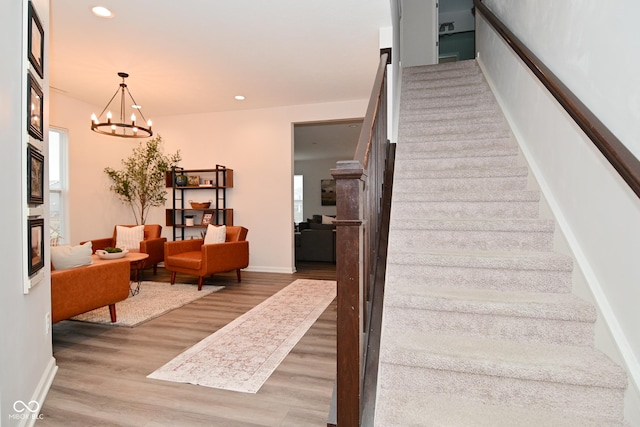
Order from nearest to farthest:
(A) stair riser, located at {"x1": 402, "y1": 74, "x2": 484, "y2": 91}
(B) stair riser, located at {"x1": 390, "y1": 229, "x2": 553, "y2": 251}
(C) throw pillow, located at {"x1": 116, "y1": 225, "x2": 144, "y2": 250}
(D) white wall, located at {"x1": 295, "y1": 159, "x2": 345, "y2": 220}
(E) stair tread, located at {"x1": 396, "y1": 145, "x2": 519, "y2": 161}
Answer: (B) stair riser, located at {"x1": 390, "y1": 229, "x2": 553, "y2": 251}, (E) stair tread, located at {"x1": 396, "y1": 145, "x2": 519, "y2": 161}, (A) stair riser, located at {"x1": 402, "y1": 74, "x2": 484, "y2": 91}, (C) throw pillow, located at {"x1": 116, "y1": 225, "x2": 144, "y2": 250}, (D) white wall, located at {"x1": 295, "y1": 159, "x2": 345, "y2": 220}

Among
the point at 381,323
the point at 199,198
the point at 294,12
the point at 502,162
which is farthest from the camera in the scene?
the point at 199,198

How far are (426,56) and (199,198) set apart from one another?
492 cm

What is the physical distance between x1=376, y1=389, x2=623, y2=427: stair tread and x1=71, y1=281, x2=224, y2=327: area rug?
2.82 meters

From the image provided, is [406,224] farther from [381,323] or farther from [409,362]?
[409,362]

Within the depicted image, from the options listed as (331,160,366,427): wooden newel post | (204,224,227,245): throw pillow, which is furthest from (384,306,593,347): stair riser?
(204,224,227,245): throw pillow

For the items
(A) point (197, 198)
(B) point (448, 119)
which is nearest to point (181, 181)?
(A) point (197, 198)

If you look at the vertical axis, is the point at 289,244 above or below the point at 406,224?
below

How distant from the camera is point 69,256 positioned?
9.58ft

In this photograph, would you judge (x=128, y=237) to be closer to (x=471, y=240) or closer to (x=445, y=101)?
(x=445, y=101)

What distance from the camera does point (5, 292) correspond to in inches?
61.4

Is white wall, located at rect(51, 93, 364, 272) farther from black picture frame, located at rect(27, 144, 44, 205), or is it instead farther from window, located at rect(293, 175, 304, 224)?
window, located at rect(293, 175, 304, 224)

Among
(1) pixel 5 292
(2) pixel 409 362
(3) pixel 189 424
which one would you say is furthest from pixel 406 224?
(1) pixel 5 292

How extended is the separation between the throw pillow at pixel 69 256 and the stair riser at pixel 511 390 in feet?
9.10

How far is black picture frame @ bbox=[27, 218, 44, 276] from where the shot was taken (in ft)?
6.04
